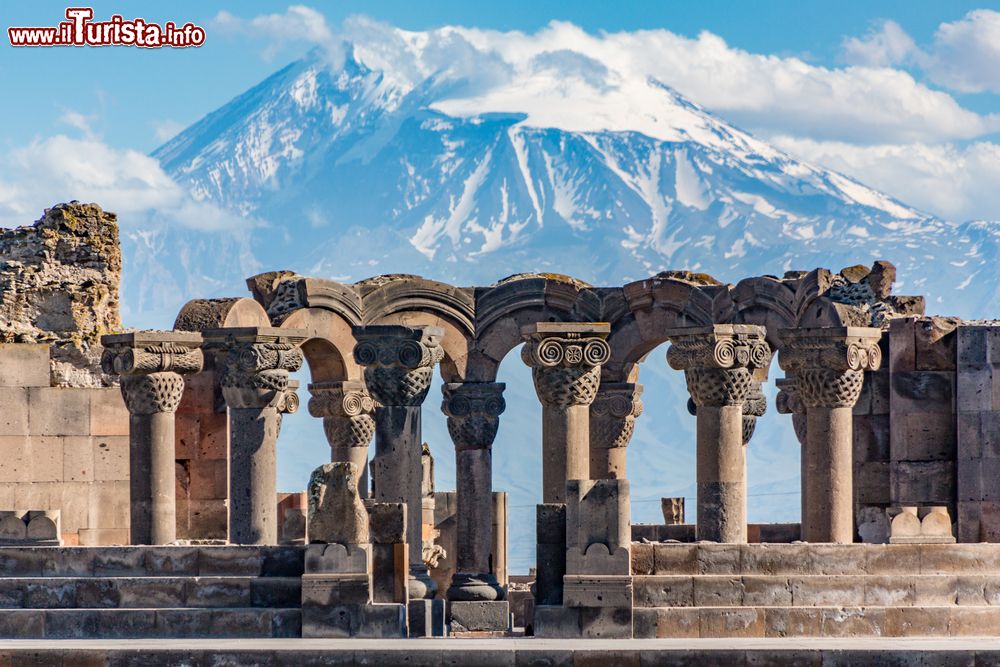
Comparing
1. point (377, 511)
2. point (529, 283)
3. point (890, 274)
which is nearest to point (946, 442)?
point (890, 274)

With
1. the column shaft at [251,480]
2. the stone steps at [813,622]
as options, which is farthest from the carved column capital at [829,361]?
the column shaft at [251,480]

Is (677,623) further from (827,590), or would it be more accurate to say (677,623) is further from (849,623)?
(849,623)

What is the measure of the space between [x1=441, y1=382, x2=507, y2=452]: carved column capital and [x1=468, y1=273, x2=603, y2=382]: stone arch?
28 centimetres

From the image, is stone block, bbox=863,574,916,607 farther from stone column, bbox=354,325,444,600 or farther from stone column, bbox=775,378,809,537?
stone column, bbox=775,378,809,537

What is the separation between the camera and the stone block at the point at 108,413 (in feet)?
102

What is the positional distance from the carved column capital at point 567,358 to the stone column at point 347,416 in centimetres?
473

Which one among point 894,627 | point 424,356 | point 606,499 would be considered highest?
point 424,356

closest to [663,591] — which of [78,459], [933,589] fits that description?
[933,589]

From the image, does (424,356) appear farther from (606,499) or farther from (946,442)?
(946,442)

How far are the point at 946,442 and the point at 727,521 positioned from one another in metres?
4.36

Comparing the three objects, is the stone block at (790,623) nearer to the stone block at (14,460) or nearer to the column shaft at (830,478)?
the column shaft at (830,478)

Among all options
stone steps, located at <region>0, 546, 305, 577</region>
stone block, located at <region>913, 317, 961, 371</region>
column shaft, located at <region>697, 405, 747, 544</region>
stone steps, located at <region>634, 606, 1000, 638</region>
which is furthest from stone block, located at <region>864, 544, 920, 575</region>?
stone steps, located at <region>0, 546, 305, 577</region>

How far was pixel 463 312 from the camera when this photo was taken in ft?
104

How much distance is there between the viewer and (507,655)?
22.2m
